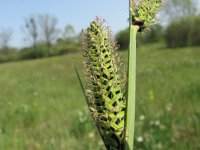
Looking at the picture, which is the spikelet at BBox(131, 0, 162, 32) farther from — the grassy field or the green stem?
the grassy field

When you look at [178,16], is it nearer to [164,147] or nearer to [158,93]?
[158,93]

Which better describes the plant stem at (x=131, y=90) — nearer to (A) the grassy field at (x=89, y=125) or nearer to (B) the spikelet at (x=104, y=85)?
(B) the spikelet at (x=104, y=85)

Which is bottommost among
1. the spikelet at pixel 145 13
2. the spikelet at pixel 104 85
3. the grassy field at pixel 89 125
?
the grassy field at pixel 89 125

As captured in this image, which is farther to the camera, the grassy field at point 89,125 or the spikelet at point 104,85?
the grassy field at point 89,125

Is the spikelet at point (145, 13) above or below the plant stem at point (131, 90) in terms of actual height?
above

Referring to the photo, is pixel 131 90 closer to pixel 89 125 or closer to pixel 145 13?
pixel 145 13

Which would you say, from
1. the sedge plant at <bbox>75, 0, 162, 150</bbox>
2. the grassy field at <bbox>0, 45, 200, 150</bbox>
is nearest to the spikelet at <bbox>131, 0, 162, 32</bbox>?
the sedge plant at <bbox>75, 0, 162, 150</bbox>

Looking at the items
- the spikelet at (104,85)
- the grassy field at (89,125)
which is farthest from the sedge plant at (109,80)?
the grassy field at (89,125)

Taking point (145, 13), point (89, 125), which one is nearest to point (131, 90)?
point (145, 13)
